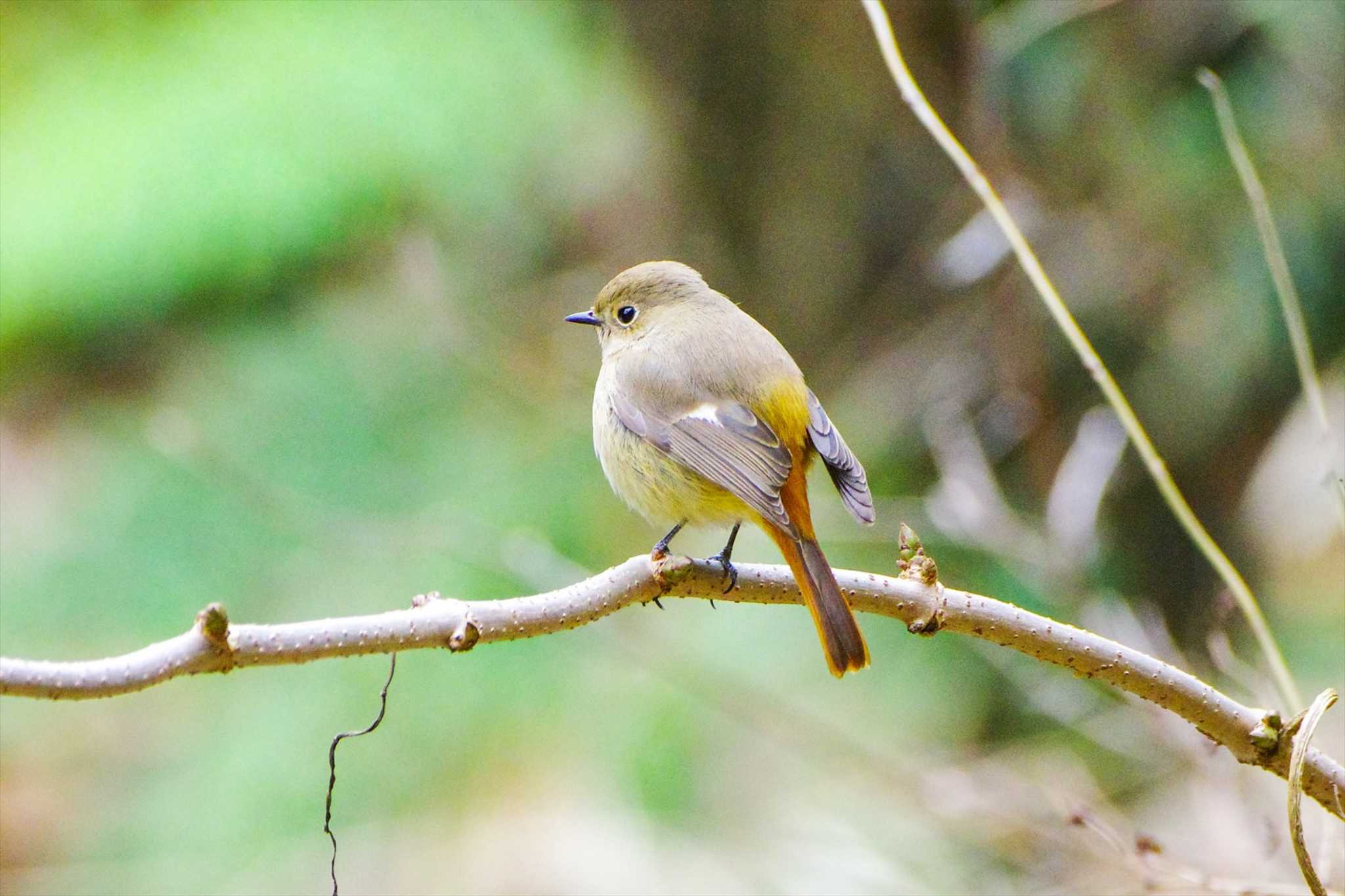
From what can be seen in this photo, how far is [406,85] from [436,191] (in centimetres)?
46

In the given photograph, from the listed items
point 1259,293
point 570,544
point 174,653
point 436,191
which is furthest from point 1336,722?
point 436,191

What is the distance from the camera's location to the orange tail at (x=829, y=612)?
2053 millimetres

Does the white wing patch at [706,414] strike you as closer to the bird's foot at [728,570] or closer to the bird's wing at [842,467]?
the bird's wing at [842,467]

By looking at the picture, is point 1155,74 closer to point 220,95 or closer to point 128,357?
point 220,95

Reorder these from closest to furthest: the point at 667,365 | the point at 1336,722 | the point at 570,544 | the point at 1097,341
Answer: the point at 667,365 < the point at 1336,722 < the point at 1097,341 < the point at 570,544

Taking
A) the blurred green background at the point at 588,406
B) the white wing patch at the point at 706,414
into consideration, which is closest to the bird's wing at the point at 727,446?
the white wing patch at the point at 706,414

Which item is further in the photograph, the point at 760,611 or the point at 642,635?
the point at 760,611

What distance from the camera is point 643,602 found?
6.50 ft

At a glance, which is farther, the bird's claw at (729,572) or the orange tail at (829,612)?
the bird's claw at (729,572)

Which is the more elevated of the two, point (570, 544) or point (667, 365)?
point (570, 544)

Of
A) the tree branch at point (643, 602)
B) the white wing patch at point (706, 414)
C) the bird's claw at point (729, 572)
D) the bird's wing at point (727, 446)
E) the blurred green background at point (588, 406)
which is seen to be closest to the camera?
the tree branch at point (643, 602)

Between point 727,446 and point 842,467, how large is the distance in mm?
247

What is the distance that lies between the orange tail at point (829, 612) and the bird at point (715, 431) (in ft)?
0.38

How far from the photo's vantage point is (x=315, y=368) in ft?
19.2
